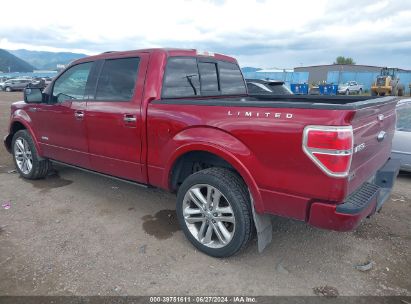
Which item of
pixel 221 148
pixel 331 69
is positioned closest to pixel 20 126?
pixel 221 148

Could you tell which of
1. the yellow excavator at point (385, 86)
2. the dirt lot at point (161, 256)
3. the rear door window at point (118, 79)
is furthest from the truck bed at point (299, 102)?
the yellow excavator at point (385, 86)

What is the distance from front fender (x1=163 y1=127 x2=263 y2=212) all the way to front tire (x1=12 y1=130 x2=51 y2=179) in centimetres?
302

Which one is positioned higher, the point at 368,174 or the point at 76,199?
the point at 368,174

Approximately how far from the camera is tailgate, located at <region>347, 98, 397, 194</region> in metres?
2.47

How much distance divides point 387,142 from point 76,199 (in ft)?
13.0

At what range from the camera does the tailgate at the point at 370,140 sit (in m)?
2.47

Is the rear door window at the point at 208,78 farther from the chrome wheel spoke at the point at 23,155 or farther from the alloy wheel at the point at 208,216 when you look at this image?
the chrome wheel spoke at the point at 23,155

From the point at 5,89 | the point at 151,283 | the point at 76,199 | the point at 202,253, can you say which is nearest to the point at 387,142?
the point at 202,253

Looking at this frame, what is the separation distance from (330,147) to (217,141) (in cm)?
98

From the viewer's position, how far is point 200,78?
4.00m

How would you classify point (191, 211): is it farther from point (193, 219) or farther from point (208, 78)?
point (208, 78)

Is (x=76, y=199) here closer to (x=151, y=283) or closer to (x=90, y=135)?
(x=90, y=135)

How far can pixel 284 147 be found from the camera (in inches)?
99.3

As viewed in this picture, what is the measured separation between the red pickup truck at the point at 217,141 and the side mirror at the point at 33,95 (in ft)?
0.06
